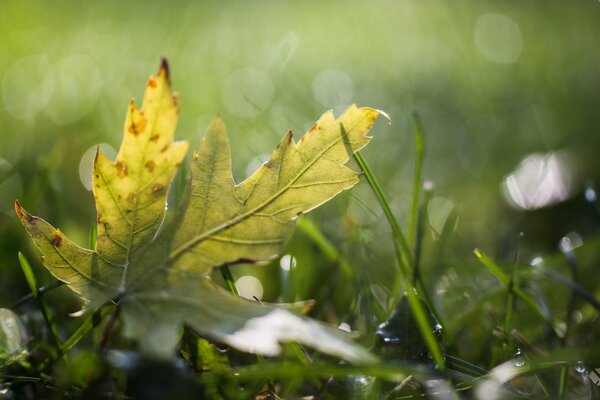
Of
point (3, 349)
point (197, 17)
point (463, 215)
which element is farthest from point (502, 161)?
point (197, 17)

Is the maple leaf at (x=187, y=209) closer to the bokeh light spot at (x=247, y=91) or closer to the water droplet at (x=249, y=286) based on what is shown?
the water droplet at (x=249, y=286)

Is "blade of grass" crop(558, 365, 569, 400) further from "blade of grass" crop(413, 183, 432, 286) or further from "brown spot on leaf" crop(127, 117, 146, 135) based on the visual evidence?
"brown spot on leaf" crop(127, 117, 146, 135)

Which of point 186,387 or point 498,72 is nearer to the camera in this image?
point 186,387

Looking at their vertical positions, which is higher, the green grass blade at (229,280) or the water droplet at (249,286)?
the green grass blade at (229,280)

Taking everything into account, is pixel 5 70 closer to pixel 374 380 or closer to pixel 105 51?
pixel 105 51

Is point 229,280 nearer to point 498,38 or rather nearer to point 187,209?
point 187,209

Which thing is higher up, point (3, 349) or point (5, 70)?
point (5, 70)

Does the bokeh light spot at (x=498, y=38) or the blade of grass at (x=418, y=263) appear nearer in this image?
the blade of grass at (x=418, y=263)

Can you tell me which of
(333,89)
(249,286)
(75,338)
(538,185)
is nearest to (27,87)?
(333,89)

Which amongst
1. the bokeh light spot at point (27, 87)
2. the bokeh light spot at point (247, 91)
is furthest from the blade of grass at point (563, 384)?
the bokeh light spot at point (27, 87)
